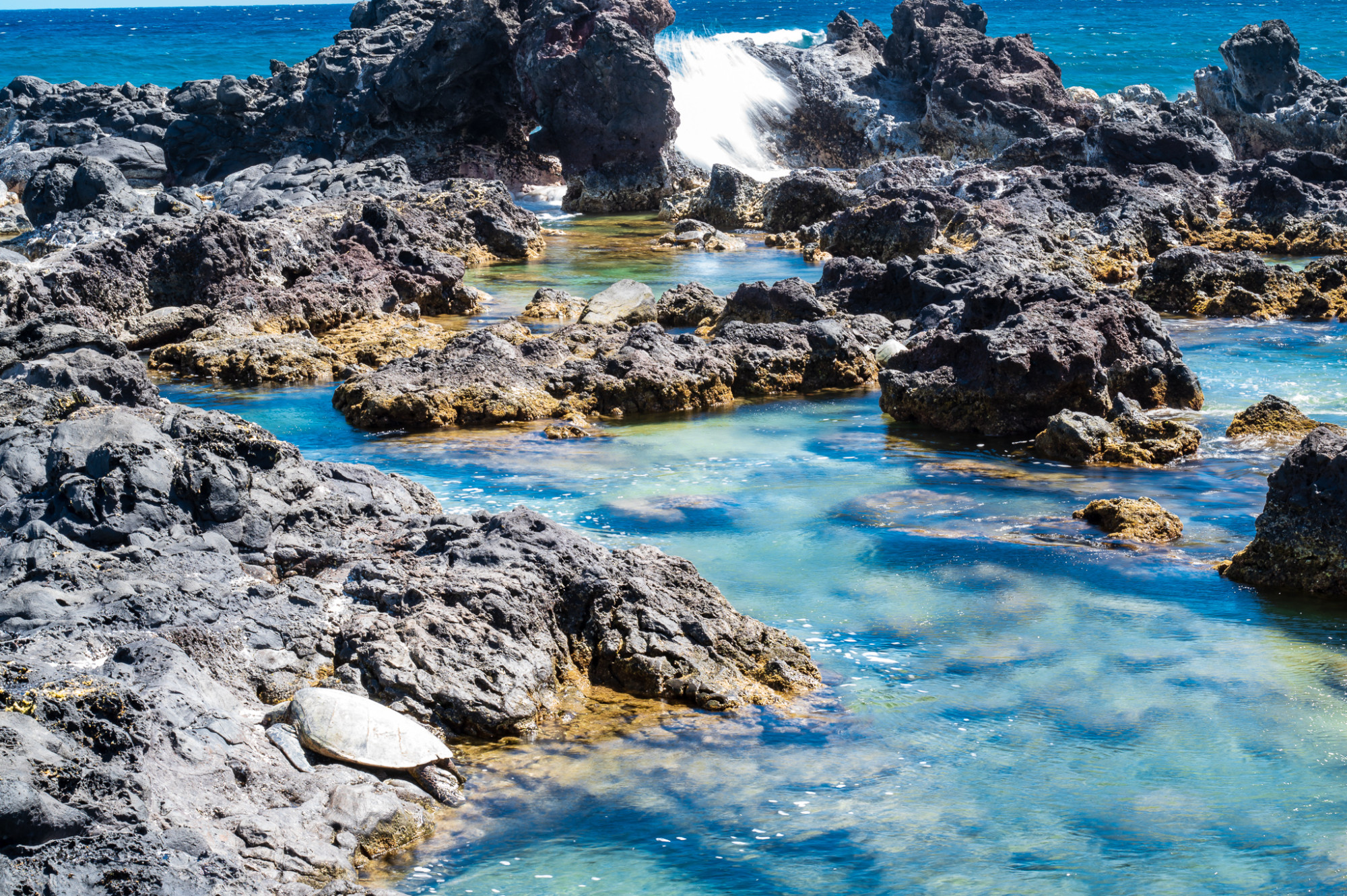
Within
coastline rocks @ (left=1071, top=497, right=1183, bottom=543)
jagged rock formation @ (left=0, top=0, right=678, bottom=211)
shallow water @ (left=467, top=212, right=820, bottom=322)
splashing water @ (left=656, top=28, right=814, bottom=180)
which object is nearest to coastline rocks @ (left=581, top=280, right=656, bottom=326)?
shallow water @ (left=467, top=212, right=820, bottom=322)

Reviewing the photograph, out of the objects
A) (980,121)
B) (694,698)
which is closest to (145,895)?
(694,698)

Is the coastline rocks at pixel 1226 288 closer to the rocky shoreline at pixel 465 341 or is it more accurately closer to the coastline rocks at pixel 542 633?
the rocky shoreline at pixel 465 341

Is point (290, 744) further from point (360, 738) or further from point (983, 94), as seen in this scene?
point (983, 94)

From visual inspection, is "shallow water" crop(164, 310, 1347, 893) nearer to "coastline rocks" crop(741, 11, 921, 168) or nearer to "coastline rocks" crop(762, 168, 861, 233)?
"coastline rocks" crop(762, 168, 861, 233)

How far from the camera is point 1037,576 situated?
831 centimetres

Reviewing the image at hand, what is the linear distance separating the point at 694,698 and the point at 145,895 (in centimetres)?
309

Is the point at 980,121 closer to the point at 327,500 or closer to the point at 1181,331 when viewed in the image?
the point at 1181,331

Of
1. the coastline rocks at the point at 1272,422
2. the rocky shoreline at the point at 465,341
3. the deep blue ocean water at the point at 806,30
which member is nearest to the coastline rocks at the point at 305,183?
the rocky shoreline at the point at 465,341

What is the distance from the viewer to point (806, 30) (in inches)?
2936

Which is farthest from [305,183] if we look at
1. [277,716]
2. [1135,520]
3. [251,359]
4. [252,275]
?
[277,716]

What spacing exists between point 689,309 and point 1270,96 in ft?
71.7

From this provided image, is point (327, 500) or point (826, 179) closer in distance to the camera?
point (327, 500)

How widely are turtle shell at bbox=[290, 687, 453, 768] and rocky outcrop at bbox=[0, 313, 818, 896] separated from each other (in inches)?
3.7

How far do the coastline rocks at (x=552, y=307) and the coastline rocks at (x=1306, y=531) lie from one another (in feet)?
36.1
